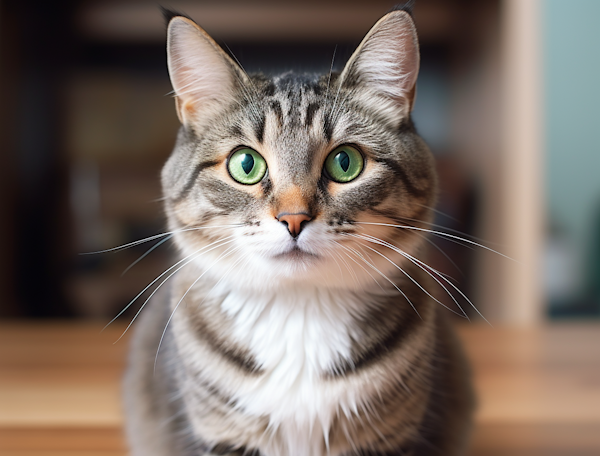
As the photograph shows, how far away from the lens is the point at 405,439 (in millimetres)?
835

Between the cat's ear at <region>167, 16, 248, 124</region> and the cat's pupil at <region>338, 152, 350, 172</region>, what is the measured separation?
0.20 m

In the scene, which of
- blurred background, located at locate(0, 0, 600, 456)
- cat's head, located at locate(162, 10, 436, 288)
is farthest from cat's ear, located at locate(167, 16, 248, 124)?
blurred background, located at locate(0, 0, 600, 456)

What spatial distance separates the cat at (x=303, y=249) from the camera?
78 cm

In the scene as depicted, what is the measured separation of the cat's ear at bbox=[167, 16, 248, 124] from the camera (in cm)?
81

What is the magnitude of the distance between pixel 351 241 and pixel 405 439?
1.07ft

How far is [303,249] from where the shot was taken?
746 mm

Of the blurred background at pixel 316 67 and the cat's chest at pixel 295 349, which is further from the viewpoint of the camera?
the blurred background at pixel 316 67

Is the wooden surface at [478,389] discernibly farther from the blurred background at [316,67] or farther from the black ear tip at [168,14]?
the black ear tip at [168,14]

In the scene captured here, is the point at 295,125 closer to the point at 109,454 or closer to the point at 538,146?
the point at 109,454

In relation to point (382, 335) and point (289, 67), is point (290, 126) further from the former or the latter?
point (289, 67)

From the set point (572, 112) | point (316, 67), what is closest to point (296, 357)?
point (316, 67)

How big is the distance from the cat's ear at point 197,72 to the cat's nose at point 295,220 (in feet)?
0.84

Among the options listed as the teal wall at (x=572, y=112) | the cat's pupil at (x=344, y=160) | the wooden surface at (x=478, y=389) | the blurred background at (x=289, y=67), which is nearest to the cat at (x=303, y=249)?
the cat's pupil at (x=344, y=160)

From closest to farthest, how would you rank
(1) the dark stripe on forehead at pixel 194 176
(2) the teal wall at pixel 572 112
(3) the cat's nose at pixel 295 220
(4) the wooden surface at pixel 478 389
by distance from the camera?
1. (3) the cat's nose at pixel 295 220
2. (1) the dark stripe on forehead at pixel 194 176
3. (4) the wooden surface at pixel 478 389
4. (2) the teal wall at pixel 572 112
